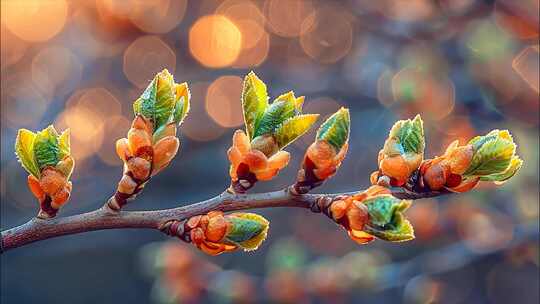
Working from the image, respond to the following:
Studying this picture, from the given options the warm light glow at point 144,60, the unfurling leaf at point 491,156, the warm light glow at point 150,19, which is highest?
the unfurling leaf at point 491,156

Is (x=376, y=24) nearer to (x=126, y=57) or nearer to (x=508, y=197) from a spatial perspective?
(x=508, y=197)

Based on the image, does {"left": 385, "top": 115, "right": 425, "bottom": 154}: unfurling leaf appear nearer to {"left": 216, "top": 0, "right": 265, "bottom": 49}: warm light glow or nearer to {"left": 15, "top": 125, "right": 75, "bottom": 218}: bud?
{"left": 15, "top": 125, "right": 75, "bottom": 218}: bud

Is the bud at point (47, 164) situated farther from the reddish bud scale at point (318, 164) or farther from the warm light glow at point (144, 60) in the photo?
the warm light glow at point (144, 60)

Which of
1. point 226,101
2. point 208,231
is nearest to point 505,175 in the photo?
point 208,231

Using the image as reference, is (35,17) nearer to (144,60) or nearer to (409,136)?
(144,60)

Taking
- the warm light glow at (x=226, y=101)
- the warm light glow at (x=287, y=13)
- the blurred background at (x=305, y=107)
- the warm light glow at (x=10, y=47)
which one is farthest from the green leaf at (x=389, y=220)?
the warm light glow at (x=10, y=47)

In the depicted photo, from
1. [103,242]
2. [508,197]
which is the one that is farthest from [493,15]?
[103,242]
